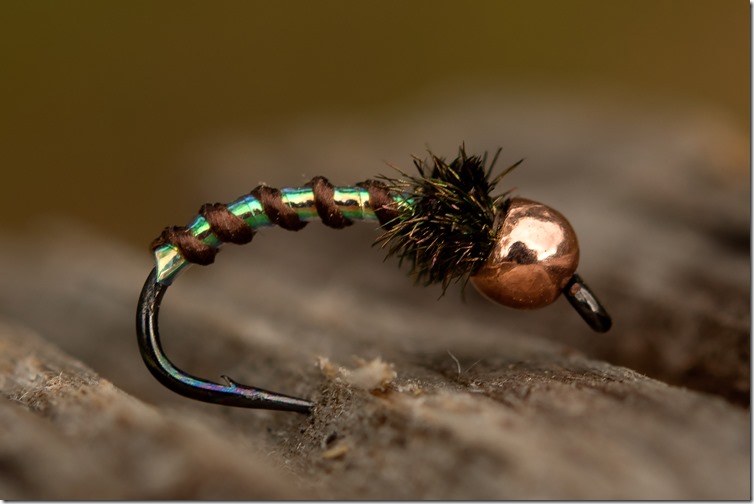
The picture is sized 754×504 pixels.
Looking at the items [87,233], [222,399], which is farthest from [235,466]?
[87,233]

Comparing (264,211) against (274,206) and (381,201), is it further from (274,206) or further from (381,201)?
(381,201)

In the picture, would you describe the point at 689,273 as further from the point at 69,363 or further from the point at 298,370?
the point at 69,363

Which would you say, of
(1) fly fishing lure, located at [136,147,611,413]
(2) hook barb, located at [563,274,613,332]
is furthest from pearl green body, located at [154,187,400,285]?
(2) hook barb, located at [563,274,613,332]

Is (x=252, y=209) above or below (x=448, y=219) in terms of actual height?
below

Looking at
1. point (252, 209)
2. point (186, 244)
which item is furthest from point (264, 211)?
point (186, 244)

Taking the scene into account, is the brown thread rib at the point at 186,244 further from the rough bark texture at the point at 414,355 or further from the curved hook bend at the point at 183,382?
the rough bark texture at the point at 414,355

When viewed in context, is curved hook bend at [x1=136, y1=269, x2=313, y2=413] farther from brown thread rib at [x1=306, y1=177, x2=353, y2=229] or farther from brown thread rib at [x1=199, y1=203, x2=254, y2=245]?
brown thread rib at [x1=306, y1=177, x2=353, y2=229]

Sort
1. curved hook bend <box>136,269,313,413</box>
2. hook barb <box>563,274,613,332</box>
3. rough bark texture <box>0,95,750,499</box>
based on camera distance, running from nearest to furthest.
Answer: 1. rough bark texture <box>0,95,750,499</box>
2. curved hook bend <box>136,269,313,413</box>
3. hook barb <box>563,274,613,332</box>
